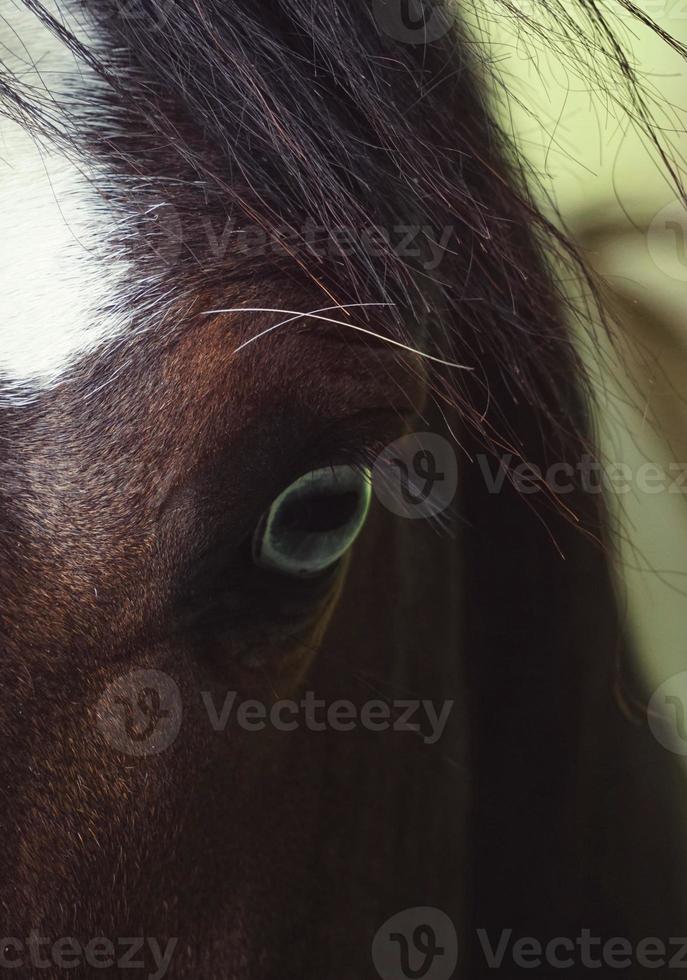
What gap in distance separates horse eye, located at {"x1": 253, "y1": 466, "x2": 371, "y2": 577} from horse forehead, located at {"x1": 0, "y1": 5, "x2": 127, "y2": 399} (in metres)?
0.12

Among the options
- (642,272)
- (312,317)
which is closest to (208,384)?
(312,317)

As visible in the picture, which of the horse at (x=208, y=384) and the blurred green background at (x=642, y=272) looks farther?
the blurred green background at (x=642, y=272)

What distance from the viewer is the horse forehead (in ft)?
1.20

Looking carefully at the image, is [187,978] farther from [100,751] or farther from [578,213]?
[578,213]

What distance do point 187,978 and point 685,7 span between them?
Answer: 68cm

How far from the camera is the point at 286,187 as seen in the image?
0.41m

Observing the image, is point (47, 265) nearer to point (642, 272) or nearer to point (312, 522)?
point (312, 522)

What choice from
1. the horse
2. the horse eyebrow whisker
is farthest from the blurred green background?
the horse eyebrow whisker

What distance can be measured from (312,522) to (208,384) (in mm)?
101

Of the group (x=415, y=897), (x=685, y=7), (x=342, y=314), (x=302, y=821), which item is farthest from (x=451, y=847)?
(x=685, y=7)

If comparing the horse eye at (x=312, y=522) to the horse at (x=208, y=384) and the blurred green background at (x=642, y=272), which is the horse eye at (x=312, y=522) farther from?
the blurred green background at (x=642, y=272)

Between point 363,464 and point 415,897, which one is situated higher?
point 363,464

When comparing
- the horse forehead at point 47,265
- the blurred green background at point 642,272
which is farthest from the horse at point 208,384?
the blurred green background at point 642,272

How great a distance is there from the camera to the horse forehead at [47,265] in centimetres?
36
